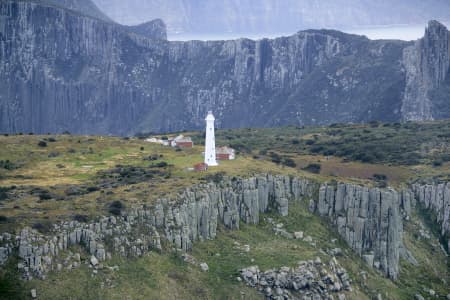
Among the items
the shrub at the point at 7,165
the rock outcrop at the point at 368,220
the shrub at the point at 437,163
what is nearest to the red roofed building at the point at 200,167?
the rock outcrop at the point at 368,220

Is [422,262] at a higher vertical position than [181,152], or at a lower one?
lower

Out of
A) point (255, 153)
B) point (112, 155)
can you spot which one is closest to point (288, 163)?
point (255, 153)

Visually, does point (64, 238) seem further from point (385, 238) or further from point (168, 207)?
point (385, 238)

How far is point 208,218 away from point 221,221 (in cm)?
361

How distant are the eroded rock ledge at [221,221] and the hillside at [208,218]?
0.53 ft

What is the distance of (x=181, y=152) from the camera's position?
506 feet

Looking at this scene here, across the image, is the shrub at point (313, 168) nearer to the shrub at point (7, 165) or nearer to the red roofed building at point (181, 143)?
the red roofed building at point (181, 143)

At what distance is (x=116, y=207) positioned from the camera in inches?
4537

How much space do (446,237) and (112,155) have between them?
43.3m

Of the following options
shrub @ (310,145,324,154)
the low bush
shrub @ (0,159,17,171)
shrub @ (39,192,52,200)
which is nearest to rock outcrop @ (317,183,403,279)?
shrub @ (39,192,52,200)

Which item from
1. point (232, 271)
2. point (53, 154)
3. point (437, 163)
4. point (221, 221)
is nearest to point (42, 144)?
point (53, 154)

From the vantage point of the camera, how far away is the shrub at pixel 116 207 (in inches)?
4481

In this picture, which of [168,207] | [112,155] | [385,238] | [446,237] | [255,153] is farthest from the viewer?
[255,153]

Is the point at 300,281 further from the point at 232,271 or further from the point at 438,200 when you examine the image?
the point at 438,200
